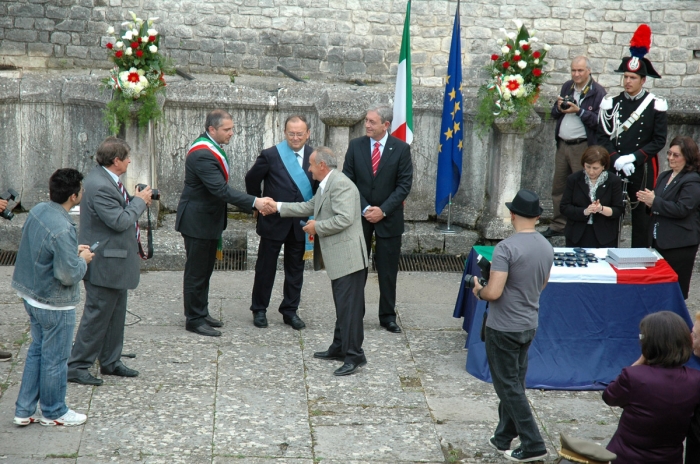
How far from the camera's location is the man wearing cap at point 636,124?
802cm

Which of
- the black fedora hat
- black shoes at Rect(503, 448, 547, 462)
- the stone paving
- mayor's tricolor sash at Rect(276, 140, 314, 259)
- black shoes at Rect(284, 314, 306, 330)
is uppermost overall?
the black fedora hat

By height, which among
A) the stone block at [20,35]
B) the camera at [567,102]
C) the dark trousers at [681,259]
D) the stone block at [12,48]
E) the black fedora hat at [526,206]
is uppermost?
the stone block at [20,35]

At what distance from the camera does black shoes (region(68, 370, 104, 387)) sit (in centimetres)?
564

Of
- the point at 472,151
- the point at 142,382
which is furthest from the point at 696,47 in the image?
the point at 142,382

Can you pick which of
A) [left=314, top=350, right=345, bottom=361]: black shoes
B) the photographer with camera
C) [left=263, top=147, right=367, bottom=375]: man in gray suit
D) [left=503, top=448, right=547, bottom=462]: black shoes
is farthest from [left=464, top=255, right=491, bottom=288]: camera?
the photographer with camera

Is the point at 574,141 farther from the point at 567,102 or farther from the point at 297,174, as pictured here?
the point at 297,174

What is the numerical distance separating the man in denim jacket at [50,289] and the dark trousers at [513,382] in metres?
2.48

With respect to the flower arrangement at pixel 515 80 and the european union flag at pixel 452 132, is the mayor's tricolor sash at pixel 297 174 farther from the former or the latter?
the flower arrangement at pixel 515 80

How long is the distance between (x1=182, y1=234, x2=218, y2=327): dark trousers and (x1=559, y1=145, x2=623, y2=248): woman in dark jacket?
10.1 feet

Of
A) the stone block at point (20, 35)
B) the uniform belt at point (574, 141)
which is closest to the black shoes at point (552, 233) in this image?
the uniform belt at point (574, 141)

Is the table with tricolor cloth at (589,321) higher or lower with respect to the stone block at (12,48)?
lower

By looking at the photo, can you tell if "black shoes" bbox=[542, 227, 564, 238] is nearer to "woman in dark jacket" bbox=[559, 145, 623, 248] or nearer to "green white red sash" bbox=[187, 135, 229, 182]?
"woman in dark jacket" bbox=[559, 145, 623, 248]

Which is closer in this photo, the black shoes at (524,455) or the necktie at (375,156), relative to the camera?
the black shoes at (524,455)

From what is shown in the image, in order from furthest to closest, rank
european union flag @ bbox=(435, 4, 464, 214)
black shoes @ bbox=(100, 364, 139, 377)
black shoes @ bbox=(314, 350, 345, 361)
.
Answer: european union flag @ bbox=(435, 4, 464, 214) < black shoes @ bbox=(314, 350, 345, 361) < black shoes @ bbox=(100, 364, 139, 377)
